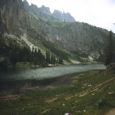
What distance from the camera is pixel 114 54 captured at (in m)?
121

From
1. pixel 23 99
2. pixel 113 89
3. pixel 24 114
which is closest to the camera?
pixel 24 114

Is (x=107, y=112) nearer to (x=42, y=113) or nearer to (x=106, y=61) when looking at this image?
(x=42, y=113)

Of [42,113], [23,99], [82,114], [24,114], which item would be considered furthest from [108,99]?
[23,99]

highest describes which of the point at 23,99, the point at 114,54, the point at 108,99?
the point at 114,54

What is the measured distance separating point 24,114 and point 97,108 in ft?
45.1

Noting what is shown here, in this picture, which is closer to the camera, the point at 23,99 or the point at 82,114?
the point at 82,114

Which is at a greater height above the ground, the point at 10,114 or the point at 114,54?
the point at 114,54

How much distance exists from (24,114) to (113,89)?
1854 centimetres

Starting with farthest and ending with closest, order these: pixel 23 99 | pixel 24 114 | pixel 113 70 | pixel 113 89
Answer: pixel 113 70 → pixel 23 99 → pixel 113 89 → pixel 24 114

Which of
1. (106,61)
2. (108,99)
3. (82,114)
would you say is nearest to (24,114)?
(82,114)

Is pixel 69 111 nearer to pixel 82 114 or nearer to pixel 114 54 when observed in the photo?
pixel 82 114

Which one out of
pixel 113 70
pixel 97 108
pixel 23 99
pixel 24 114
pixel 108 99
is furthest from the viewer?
pixel 113 70

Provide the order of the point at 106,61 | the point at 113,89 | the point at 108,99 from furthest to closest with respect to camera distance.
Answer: the point at 106,61, the point at 113,89, the point at 108,99

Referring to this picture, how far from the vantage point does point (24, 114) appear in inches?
1453
